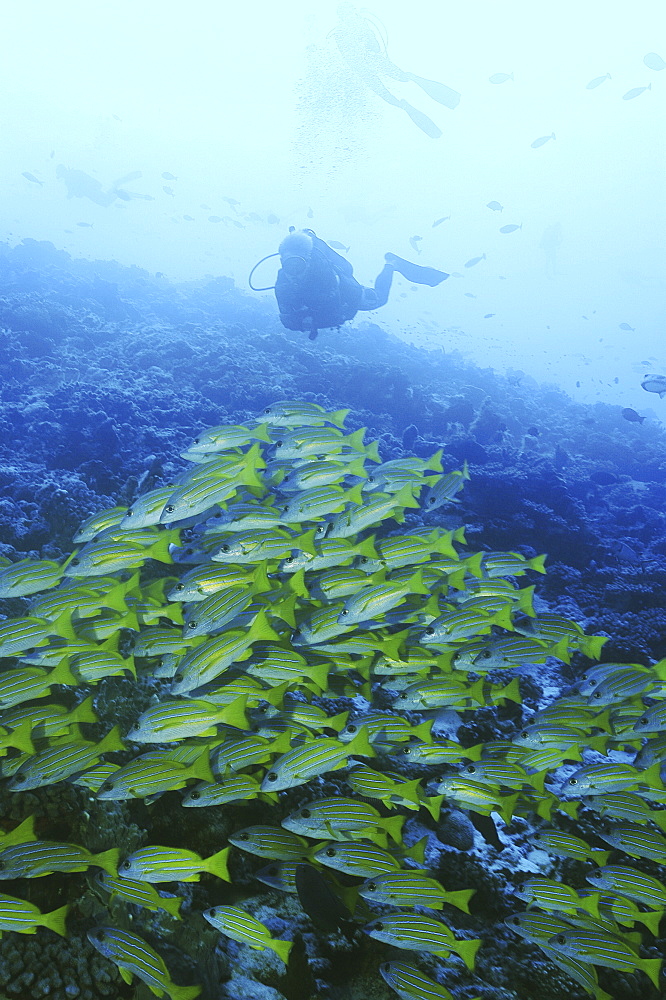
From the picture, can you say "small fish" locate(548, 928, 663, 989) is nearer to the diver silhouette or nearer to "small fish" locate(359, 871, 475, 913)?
"small fish" locate(359, 871, 475, 913)

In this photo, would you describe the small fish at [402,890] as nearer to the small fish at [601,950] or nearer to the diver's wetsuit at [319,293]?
the small fish at [601,950]

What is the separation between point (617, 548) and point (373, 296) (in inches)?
508

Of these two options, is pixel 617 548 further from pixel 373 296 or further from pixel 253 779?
pixel 373 296

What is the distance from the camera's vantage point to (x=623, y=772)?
127 inches

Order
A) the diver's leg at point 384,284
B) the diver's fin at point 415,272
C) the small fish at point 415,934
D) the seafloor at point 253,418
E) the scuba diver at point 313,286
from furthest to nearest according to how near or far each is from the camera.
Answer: the diver's fin at point 415,272 → the diver's leg at point 384,284 → the scuba diver at point 313,286 → the seafloor at point 253,418 → the small fish at point 415,934

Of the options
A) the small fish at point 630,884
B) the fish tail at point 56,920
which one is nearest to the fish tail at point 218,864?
the fish tail at point 56,920

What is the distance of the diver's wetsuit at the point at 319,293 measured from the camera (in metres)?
14.8

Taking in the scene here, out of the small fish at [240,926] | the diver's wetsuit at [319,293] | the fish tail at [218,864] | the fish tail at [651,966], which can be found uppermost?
the diver's wetsuit at [319,293]

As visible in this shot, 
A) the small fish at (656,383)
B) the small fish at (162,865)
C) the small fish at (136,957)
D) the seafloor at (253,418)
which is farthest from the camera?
the small fish at (656,383)

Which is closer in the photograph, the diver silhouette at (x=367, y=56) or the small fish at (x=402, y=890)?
the small fish at (x=402, y=890)

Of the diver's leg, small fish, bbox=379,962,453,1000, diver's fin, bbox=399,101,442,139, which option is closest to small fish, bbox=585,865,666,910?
small fish, bbox=379,962,453,1000

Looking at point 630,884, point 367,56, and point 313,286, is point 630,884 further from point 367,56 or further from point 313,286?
point 367,56

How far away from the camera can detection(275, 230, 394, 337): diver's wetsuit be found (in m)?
14.8

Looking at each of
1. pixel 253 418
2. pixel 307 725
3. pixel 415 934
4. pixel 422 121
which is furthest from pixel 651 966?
pixel 422 121
